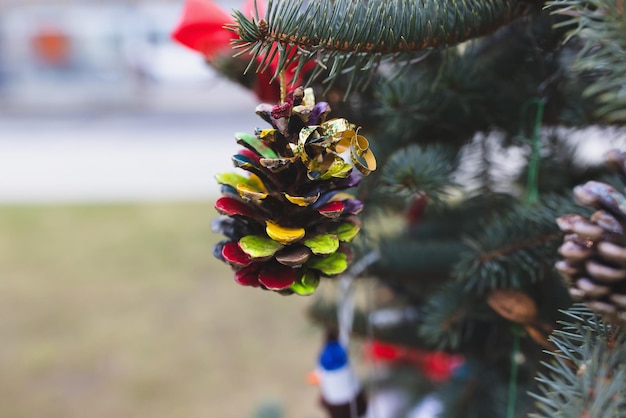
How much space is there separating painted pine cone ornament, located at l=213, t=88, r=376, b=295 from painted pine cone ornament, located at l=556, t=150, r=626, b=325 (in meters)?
0.09

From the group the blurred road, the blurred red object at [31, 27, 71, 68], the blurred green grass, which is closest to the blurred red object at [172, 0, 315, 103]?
the blurred green grass

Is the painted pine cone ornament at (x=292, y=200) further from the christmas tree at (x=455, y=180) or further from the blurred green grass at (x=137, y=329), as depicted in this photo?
the blurred green grass at (x=137, y=329)

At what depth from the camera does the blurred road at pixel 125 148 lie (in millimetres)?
2377

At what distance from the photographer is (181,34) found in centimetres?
39

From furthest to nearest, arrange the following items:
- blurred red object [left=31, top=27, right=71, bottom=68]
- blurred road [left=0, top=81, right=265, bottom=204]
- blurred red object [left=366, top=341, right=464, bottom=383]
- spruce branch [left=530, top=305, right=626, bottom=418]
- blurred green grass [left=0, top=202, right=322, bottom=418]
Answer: blurred red object [left=31, top=27, right=71, bottom=68] < blurred road [left=0, top=81, right=265, bottom=204] < blurred green grass [left=0, top=202, right=322, bottom=418] < blurred red object [left=366, top=341, right=464, bottom=383] < spruce branch [left=530, top=305, right=626, bottom=418]

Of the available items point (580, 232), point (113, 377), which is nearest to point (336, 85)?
point (580, 232)

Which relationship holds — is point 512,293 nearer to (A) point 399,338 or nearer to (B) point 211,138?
(A) point 399,338

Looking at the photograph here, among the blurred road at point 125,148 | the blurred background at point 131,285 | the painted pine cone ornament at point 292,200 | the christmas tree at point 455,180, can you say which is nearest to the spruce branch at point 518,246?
the christmas tree at point 455,180

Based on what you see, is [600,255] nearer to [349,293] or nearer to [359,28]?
[359,28]

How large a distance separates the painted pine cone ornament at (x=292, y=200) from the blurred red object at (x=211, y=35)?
102 millimetres

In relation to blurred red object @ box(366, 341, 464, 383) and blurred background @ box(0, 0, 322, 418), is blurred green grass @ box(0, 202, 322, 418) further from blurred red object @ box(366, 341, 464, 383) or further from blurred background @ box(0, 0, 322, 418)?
blurred red object @ box(366, 341, 464, 383)

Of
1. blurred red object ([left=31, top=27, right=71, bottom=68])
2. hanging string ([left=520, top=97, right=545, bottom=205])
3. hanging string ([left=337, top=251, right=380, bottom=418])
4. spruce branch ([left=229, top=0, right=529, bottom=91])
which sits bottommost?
blurred red object ([left=31, top=27, right=71, bottom=68])

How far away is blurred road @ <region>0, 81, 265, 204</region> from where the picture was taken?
93.6 inches

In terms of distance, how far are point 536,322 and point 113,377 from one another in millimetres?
1138
